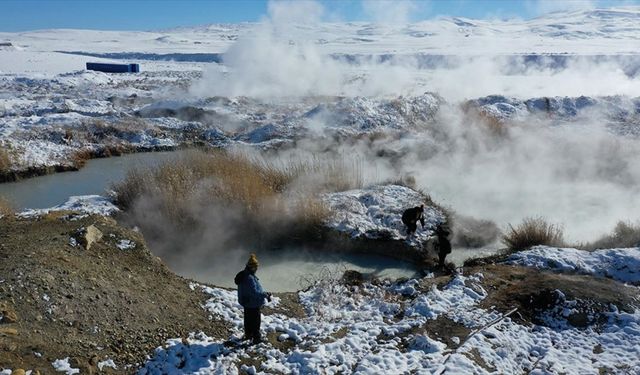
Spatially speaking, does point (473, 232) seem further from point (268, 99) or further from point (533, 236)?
point (268, 99)

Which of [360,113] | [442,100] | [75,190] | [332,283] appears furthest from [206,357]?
[442,100]

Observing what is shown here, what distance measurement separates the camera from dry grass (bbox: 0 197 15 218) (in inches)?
514

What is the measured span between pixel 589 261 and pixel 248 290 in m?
8.34

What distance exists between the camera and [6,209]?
45.6ft

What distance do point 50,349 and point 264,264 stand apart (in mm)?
6839

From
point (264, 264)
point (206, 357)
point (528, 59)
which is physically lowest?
point (264, 264)

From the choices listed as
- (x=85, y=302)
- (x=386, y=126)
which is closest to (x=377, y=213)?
(x=85, y=302)

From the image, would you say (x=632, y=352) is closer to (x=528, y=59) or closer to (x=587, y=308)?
(x=587, y=308)

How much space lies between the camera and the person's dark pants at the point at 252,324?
318 inches

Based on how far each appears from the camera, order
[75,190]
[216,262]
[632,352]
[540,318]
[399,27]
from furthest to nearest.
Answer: [399,27]
[75,190]
[216,262]
[540,318]
[632,352]

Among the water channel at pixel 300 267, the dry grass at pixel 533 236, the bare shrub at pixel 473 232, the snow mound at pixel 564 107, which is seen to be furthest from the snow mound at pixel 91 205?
the snow mound at pixel 564 107

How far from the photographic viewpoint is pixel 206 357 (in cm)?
771

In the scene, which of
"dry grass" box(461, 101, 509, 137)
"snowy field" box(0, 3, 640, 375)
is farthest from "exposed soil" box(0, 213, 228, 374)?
"dry grass" box(461, 101, 509, 137)

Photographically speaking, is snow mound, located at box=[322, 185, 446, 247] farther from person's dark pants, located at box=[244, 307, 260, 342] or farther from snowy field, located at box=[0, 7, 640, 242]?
person's dark pants, located at box=[244, 307, 260, 342]
